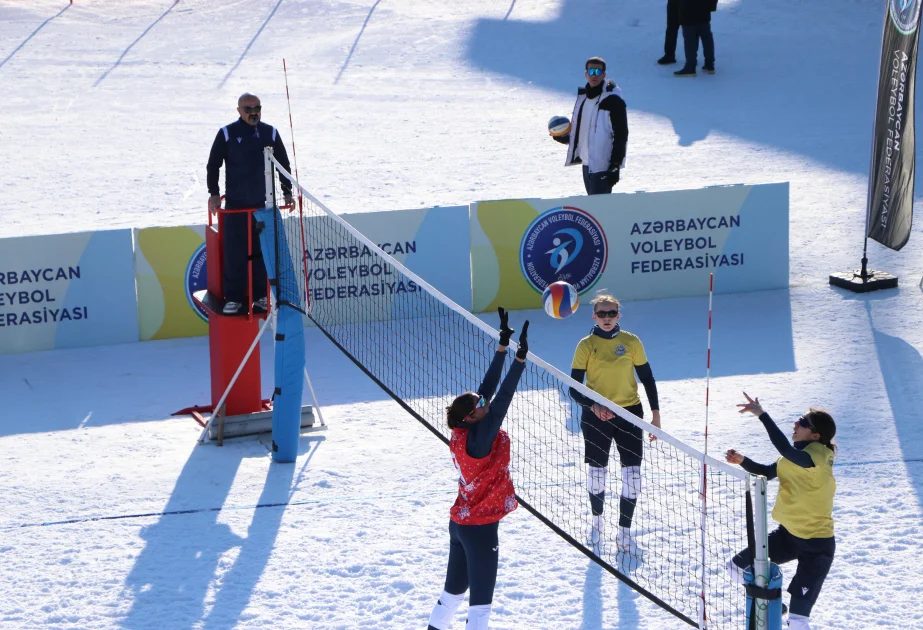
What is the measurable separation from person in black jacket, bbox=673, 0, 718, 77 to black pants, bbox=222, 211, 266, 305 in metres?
11.3

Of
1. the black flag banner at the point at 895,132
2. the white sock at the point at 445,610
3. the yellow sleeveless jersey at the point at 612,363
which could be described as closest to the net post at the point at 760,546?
the white sock at the point at 445,610

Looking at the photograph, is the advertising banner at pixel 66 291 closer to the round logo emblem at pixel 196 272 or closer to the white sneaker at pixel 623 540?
the round logo emblem at pixel 196 272

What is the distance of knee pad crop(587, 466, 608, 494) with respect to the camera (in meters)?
7.86

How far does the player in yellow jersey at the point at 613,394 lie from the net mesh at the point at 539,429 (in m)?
0.08

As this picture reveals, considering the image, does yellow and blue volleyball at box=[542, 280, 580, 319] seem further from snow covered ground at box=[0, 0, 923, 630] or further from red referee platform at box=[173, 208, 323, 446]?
red referee platform at box=[173, 208, 323, 446]

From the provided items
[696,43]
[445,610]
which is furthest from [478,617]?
[696,43]

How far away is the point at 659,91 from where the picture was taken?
19.8 m

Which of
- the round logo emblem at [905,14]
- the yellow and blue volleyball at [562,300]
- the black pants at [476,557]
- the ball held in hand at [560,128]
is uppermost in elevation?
the round logo emblem at [905,14]

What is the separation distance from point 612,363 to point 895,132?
5927mm

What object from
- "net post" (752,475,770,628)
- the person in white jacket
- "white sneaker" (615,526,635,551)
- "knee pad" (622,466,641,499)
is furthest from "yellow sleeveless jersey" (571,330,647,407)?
the person in white jacket

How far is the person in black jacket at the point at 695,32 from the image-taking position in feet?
61.7

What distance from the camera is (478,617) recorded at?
6305 mm

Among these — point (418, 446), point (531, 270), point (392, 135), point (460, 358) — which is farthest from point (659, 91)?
point (418, 446)

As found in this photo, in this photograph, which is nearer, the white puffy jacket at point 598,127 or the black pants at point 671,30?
the white puffy jacket at point 598,127
